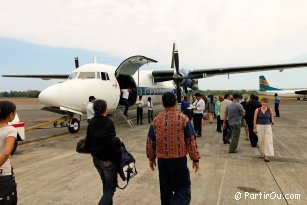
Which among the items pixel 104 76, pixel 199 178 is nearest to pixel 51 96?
pixel 104 76

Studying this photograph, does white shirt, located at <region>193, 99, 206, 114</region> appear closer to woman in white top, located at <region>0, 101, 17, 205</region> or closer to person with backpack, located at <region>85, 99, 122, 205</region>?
person with backpack, located at <region>85, 99, 122, 205</region>

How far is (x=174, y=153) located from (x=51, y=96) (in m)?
8.03

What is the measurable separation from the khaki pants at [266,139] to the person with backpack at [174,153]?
399 cm

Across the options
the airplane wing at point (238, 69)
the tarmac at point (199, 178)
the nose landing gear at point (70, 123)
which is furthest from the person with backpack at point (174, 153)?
the airplane wing at point (238, 69)

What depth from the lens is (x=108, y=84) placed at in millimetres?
12828

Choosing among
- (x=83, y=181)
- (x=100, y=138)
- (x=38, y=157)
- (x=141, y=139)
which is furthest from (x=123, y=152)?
(x=141, y=139)

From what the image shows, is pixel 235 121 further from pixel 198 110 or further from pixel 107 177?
pixel 107 177

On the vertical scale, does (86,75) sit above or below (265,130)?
above

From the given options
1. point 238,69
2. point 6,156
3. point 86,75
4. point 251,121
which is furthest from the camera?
point 238,69

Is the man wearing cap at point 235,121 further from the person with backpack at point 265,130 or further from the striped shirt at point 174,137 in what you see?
the striped shirt at point 174,137

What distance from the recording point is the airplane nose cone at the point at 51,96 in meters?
10.2

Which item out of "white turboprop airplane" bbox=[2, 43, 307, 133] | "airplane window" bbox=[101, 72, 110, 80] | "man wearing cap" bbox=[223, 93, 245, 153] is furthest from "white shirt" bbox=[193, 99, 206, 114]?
"airplane window" bbox=[101, 72, 110, 80]

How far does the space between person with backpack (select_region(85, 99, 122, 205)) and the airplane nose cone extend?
717 cm

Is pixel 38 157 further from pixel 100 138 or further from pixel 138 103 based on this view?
pixel 138 103
